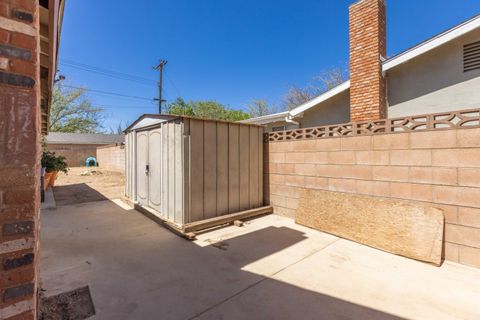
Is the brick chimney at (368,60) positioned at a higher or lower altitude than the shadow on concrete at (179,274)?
higher

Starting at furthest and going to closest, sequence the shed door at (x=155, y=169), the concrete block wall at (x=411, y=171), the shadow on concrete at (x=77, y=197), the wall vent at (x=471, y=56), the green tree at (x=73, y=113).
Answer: the green tree at (x=73, y=113), the shadow on concrete at (x=77, y=197), the shed door at (x=155, y=169), the wall vent at (x=471, y=56), the concrete block wall at (x=411, y=171)

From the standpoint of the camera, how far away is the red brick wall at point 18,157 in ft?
3.19

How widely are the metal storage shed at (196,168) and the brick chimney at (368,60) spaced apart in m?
2.34

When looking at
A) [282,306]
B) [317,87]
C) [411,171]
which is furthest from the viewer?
[317,87]

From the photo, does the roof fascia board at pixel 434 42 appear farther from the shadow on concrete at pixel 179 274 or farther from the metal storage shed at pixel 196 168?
the shadow on concrete at pixel 179 274

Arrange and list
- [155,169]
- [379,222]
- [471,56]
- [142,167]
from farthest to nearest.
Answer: [142,167] < [155,169] < [471,56] < [379,222]

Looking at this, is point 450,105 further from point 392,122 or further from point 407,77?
point 392,122

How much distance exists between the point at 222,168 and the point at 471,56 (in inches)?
197

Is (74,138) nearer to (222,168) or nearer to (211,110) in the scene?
(211,110)

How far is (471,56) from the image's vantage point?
425 cm

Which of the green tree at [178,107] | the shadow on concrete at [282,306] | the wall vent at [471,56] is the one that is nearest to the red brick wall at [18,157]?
the shadow on concrete at [282,306]

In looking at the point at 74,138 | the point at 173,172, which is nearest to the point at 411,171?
the point at 173,172

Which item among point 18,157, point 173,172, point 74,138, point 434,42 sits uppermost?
point 434,42

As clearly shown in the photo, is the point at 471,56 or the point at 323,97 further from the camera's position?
the point at 323,97
